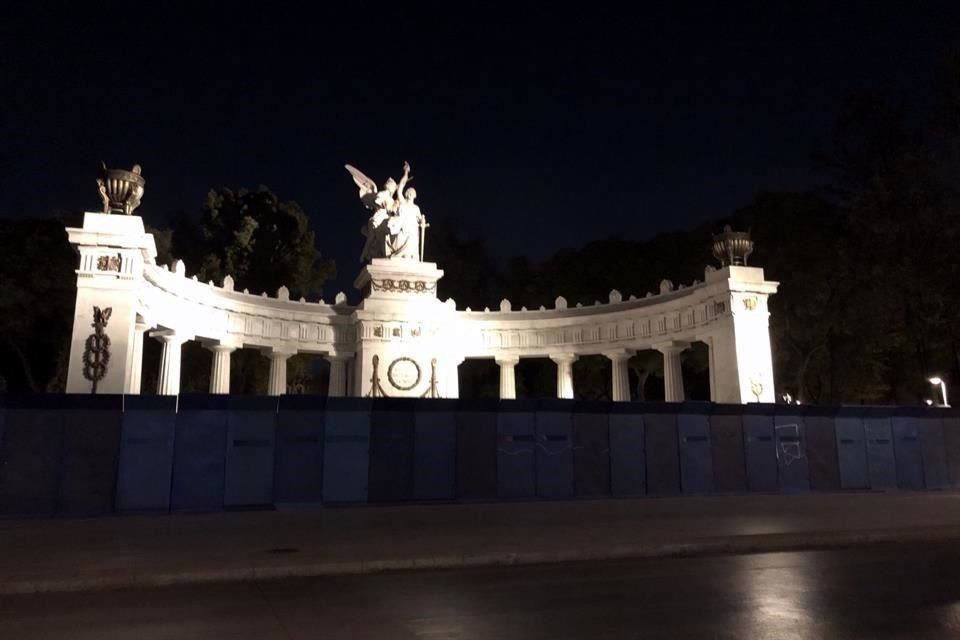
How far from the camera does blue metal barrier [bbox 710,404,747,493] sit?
75.1ft

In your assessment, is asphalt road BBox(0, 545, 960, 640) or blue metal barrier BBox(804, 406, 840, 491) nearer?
asphalt road BBox(0, 545, 960, 640)

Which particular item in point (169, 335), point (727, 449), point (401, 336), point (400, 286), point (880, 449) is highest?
point (400, 286)

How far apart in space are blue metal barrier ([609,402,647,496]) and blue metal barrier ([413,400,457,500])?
17.4 ft

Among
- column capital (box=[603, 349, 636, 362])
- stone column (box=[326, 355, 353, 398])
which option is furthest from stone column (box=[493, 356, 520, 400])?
stone column (box=[326, 355, 353, 398])

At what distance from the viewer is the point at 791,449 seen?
78.2ft

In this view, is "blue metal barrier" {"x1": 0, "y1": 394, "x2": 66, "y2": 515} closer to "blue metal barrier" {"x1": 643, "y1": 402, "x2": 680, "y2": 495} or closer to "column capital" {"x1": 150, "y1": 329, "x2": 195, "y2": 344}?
"column capital" {"x1": 150, "y1": 329, "x2": 195, "y2": 344}

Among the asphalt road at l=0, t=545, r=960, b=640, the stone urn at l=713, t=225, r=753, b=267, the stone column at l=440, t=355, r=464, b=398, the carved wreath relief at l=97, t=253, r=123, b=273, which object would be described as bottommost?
the asphalt road at l=0, t=545, r=960, b=640

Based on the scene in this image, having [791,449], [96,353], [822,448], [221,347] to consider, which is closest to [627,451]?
[791,449]

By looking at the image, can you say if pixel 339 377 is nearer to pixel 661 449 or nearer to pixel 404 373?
pixel 404 373

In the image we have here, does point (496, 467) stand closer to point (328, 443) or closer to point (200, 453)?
point (328, 443)

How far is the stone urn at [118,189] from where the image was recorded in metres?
26.0

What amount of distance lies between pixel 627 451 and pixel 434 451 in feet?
21.2

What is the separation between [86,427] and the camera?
17.5m

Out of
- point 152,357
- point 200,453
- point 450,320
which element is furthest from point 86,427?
point 152,357
